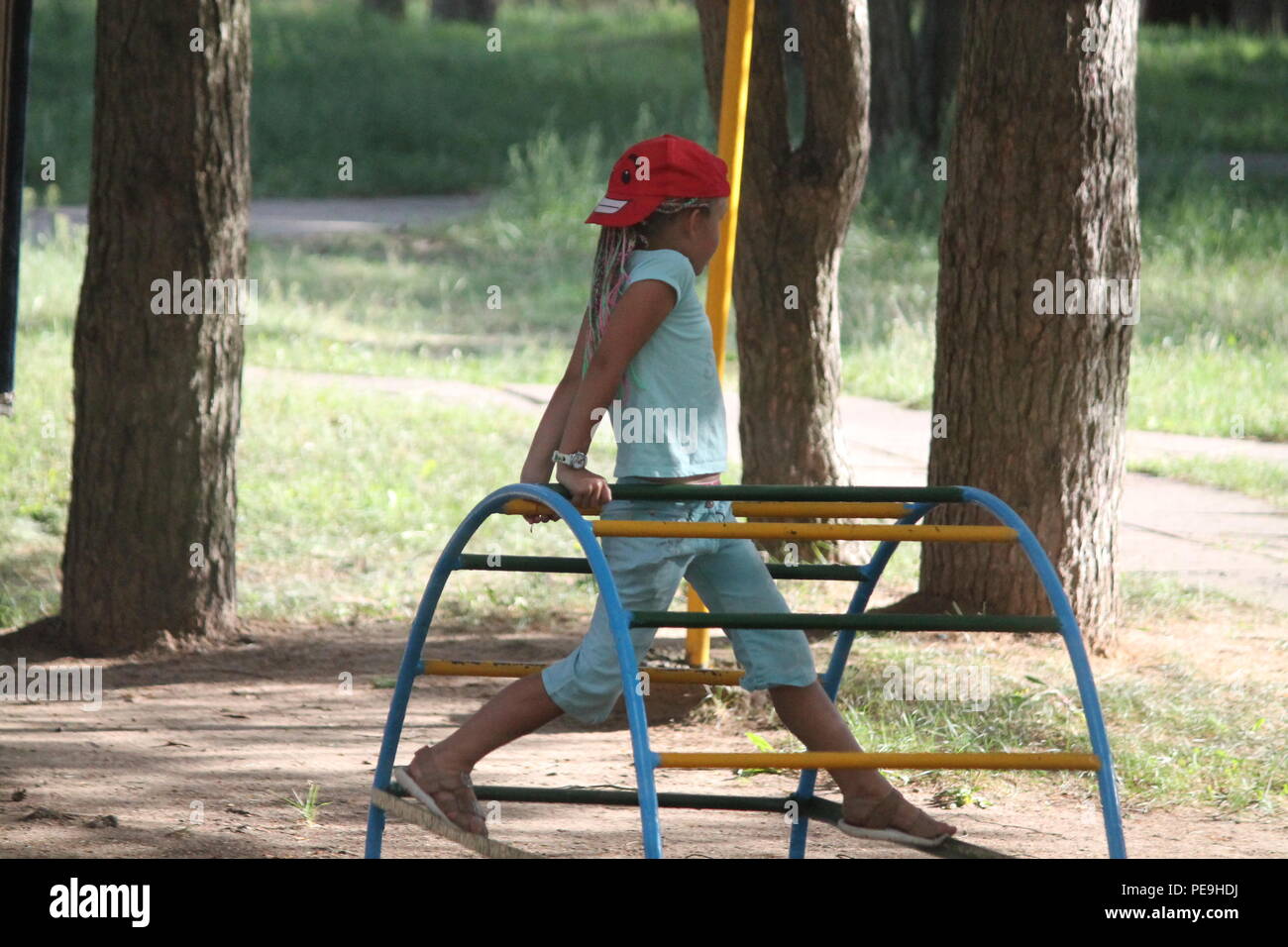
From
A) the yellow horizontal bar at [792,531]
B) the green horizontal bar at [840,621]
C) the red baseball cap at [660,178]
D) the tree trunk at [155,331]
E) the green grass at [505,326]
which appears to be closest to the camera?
the green horizontal bar at [840,621]

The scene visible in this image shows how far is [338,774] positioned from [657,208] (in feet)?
7.46

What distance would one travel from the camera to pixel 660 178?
3723 millimetres

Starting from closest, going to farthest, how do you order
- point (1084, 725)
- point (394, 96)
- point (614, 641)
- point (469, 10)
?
point (614, 641) < point (1084, 725) < point (394, 96) < point (469, 10)

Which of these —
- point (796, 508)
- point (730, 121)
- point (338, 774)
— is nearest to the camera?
point (796, 508)

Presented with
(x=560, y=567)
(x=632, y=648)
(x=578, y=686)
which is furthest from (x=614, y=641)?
(x=560, y=567)

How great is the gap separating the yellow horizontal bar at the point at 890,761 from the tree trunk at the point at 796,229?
3.87 m

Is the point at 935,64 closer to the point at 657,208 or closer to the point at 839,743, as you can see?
the point at 657,208

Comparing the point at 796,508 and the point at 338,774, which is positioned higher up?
the point at 796,508

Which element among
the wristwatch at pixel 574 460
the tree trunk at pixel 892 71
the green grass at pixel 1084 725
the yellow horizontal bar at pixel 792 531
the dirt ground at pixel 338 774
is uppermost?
the tree trunk at pixel 892 71

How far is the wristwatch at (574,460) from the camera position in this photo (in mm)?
3631

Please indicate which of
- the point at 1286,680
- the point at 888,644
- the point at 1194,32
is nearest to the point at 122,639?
the point at 888,644

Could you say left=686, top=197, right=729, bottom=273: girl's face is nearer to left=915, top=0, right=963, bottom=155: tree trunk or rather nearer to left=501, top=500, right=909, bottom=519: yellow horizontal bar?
left=501, top=500, right=909, bottom=519: yellow horizontal bar

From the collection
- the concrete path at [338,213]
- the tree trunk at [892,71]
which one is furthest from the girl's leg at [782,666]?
the tree trunk at [892,71]

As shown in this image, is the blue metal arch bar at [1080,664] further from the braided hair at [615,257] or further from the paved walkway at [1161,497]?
the paved walkway at [1161,497]
